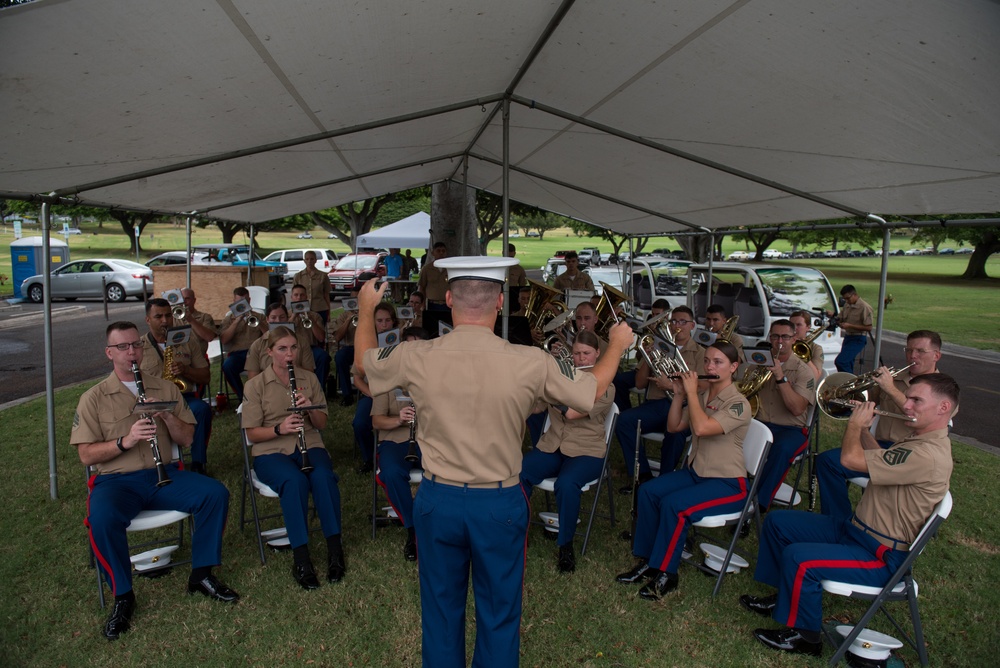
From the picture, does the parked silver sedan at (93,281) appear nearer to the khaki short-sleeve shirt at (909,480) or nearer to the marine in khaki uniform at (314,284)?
the marine in khaki uniform at (314,284)

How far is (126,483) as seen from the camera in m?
3.56

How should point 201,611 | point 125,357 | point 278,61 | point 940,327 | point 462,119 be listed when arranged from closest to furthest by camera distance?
point 278,61 → point 201,611 → point 125,357 → point 462,119 → point 940,327

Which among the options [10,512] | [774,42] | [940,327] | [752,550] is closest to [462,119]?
[774,42]

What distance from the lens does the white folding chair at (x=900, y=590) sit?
288 centimetres

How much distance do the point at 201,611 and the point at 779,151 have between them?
4.61 metres

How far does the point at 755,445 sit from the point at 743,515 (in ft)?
1.55

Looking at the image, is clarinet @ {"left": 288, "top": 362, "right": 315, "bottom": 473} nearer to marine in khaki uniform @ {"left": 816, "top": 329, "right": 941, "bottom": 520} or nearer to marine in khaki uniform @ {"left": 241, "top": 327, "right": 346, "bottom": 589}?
marine in khaki uniform @ {"left": 241, "top": 327, "right": 346, "bottom": 589}

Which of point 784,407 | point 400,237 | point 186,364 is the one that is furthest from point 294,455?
point 400,237

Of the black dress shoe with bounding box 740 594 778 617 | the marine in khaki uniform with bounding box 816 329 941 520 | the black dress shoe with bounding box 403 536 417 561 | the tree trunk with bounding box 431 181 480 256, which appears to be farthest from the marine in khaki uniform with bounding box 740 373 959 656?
the tree trunk with bounding box 431 181 480 256

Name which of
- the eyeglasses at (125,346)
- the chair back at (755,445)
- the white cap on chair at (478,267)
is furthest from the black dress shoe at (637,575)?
the eyeglasses at (125,346)

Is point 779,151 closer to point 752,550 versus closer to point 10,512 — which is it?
point 752,550

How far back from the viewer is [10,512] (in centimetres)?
454

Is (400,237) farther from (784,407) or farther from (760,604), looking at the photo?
(760,604)

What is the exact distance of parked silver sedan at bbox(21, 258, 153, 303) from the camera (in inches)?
752
